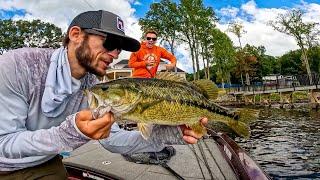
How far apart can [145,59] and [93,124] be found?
24.2 ft

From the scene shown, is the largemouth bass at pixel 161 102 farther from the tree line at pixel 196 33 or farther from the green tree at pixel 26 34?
the green tree at pixel 26 34

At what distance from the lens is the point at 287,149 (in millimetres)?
19625

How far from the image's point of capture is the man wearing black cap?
9.90 ft

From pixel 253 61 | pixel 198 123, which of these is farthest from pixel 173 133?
pixel 253 61

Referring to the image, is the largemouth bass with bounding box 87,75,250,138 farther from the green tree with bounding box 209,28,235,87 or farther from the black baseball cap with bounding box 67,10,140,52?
the green tree with bounding box 209,28,235,87

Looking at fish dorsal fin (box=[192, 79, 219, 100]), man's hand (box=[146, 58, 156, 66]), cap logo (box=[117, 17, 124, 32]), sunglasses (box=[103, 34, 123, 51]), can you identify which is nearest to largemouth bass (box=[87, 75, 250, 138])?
fish dorsal fin (box=[192, 79, 219, 100])

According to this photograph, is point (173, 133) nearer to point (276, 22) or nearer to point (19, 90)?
point (19, 90)

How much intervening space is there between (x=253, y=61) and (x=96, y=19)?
313 feet

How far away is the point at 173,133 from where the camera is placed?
3617mm

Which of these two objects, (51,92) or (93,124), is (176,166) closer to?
(51,92)

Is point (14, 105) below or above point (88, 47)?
below

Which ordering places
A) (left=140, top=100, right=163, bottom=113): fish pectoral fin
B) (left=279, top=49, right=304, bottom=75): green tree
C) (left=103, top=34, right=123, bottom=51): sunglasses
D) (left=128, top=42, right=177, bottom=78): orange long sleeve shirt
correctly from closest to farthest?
(left=140, top=100, right=163, bottom=113): fish pectoral fin < (left=103, top=34, right=123, bottom=51): sunglasses < (left=128, top=42, right=177, bottom=78): orange long sleeve shirt < (left=279, top=49, right=304, bottom=75): green tree

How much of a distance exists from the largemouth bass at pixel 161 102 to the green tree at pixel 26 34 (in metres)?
95.3

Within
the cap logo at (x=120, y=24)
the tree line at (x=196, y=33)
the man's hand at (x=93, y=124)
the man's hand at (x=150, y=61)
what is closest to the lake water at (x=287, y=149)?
the man's hand at (x=150, y=61)
